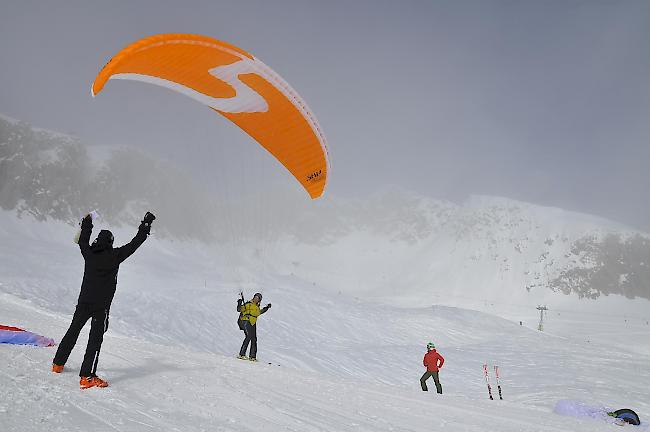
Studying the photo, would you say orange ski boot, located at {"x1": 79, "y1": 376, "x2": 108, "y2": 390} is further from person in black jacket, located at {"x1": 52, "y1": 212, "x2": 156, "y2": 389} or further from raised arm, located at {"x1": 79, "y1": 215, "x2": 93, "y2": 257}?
raised arm, located at {"x1": 79, "y1": 215, "x2": 93, "y2": 257}

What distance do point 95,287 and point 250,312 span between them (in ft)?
20.2

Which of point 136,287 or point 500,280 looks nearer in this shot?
point 136,287

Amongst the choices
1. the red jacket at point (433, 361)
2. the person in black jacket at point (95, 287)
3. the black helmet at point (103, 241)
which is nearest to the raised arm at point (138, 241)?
the person in black jacket at point (95, 287)

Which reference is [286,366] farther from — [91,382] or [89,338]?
[91,382]

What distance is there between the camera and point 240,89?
31.6 feet

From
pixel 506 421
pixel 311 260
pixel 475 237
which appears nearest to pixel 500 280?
pixel 475 237

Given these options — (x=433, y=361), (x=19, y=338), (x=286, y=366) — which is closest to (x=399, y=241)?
(x=286, y=366)

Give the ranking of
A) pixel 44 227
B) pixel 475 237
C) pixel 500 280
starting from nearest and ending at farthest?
pixel 44 227 → pixel 500 280 → pixel 475 237

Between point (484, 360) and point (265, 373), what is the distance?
22.6 m

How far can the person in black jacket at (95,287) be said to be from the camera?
13.9 ft

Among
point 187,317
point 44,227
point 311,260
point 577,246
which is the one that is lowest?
point 187,317

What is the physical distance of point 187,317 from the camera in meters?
27.0

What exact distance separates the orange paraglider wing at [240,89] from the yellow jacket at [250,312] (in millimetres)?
3075

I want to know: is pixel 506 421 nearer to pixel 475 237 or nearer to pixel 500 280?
pixel 500 280
